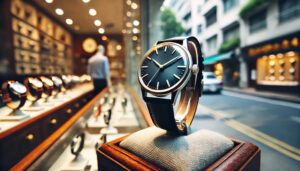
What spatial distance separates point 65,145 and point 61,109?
42 cm

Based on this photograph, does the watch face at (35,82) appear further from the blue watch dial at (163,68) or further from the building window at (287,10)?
the building window at (287,10)

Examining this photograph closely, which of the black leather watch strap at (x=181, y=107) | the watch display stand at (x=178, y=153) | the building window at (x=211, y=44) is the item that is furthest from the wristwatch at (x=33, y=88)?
the building window at (x=211, y=44)

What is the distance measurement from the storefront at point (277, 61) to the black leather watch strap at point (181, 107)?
294 cm

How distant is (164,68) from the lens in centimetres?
61

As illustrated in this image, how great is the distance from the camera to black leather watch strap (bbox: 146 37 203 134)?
0.57 m

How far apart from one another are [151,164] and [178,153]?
10 cm

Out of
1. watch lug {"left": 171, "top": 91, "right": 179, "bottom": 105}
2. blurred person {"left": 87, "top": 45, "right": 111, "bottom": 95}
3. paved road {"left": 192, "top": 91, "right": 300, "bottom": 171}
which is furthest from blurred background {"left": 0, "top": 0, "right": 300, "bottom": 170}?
blurred person {"left": 87, "top": 45, "right": 111, "bottom": 95}

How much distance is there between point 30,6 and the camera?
3.73 ft

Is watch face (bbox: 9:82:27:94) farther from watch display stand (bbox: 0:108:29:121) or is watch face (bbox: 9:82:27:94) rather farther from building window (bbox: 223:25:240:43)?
building window (bbox: 223:25:240:43)

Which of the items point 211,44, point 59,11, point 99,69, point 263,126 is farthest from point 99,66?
point 263,126

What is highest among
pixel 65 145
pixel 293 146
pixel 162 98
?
pixel 162 98

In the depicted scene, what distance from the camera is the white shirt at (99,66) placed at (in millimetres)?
2910

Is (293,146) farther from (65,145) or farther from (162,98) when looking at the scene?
(65,145)

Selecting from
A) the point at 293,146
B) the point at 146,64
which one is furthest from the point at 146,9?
the point at 293,146
